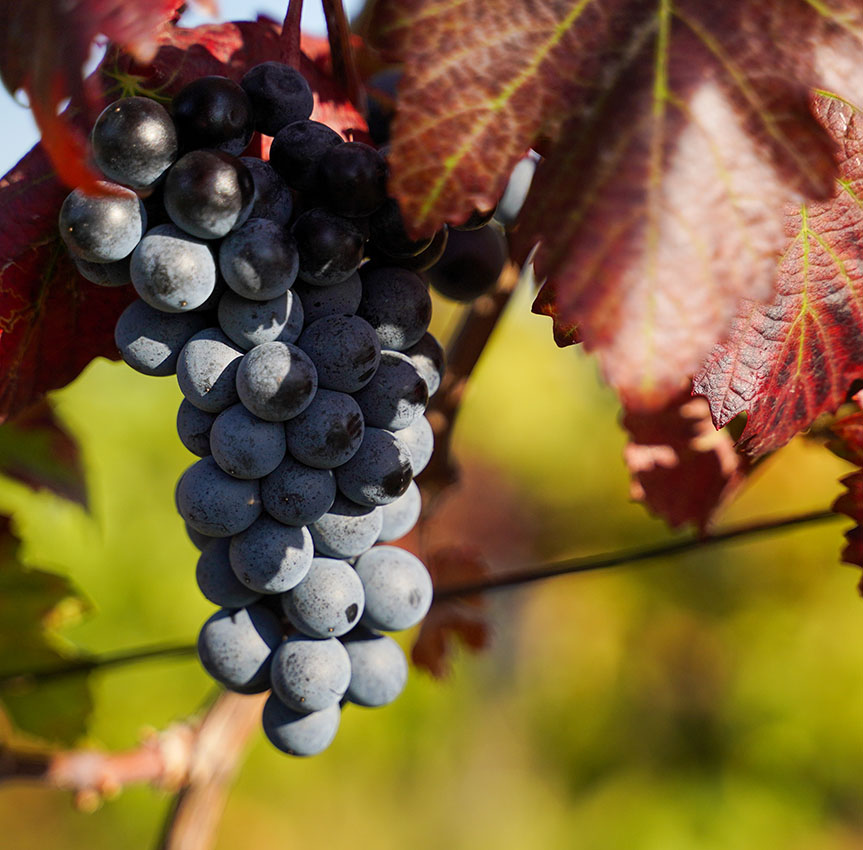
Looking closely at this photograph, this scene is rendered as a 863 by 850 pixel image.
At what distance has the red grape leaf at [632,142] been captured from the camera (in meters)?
0.31

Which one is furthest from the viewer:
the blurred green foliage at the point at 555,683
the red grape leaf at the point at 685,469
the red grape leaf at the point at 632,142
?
the blurred green foliage at the point at 555,683

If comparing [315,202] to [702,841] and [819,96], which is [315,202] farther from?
[702,841]

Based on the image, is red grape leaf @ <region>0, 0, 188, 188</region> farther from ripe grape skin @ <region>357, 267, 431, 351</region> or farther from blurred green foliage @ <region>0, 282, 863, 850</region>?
blurred green foliage @ <region>0, 282, 863, 850</region>

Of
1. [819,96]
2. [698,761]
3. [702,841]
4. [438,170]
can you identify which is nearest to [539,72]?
[438,170]

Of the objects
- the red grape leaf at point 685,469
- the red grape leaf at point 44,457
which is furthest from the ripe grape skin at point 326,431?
the red grape leaf at point 44,457

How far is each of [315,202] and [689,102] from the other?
200 millimetres

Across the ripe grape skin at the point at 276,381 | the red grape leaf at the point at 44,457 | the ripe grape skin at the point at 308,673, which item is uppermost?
the ripe grape skin at the point at 276,381

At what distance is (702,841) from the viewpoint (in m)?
2.36

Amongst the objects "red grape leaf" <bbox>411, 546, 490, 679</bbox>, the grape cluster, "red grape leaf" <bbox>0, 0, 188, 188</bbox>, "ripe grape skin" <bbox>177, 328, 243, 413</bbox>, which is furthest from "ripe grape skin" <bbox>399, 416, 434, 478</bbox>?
"red grape leaf" <bbox>411, 546, 490, 679</bbox>

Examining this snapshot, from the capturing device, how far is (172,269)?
16.3 inches

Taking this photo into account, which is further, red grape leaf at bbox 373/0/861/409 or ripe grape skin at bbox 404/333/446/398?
ripe grape skin at bbox 404/333/446/398

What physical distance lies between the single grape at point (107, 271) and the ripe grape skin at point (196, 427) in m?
0.07

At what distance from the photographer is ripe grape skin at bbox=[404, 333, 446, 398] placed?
0.50m

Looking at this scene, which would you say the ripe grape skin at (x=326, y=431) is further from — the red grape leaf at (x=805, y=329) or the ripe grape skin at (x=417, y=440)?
the red grape leaf at (x=805, y=329)
